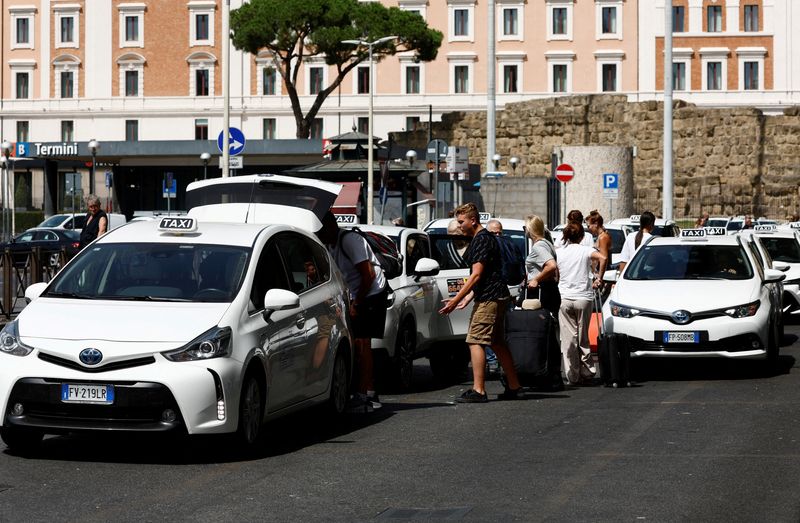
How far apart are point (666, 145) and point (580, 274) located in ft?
94.6

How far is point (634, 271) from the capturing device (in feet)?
54.4

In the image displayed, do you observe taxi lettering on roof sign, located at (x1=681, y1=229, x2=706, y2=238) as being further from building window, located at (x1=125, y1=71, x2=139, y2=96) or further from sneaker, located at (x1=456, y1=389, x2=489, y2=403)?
building window, located at (x1=125, y1=71, x2=139, y2=96)

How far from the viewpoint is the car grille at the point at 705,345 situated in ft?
49.6

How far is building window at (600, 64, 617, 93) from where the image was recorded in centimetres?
8631

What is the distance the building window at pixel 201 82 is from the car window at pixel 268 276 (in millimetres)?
78963

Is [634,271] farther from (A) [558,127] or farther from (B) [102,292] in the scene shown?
(A) [558,127]

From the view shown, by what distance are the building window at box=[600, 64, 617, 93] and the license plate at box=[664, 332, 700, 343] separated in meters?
72.5

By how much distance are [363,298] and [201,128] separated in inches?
2994

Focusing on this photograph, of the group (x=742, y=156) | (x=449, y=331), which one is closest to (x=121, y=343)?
(x=449, y=331)

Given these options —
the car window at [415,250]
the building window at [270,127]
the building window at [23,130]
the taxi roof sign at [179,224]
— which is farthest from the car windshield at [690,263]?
the building window at [23,130]

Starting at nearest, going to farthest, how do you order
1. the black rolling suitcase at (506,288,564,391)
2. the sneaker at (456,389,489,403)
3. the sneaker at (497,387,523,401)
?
the sneaker at (456,389,489,403) < the sneaker at (497,387,523,401) < the black rolling suitcase at (506,288,564,391)

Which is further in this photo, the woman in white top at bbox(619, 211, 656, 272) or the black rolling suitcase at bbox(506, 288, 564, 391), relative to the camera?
the woman in white top at bbox(619, 211, 656, 272)

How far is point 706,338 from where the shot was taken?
15102 millimetres

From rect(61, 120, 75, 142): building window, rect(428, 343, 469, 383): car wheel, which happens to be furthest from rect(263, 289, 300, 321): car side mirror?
rect(61, 120, 75, 142): building window
